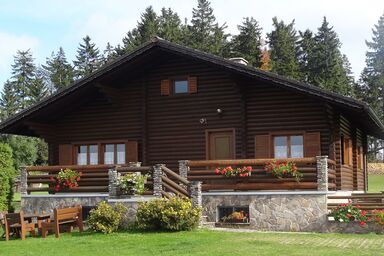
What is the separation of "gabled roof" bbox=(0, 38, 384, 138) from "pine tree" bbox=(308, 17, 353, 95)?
3980 cm

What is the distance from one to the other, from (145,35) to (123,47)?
2.63 m

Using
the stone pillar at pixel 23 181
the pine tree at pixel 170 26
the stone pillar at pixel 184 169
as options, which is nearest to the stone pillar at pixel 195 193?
the stone pillar at pixel 184 169

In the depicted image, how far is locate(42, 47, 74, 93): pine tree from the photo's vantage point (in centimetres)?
7788

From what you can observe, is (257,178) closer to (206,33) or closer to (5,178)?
(5,178)

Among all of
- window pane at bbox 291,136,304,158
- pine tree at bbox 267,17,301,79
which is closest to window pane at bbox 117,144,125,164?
window pane at bbox 291,136,304,158

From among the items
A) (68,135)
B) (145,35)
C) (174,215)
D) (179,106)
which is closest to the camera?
(174,215)

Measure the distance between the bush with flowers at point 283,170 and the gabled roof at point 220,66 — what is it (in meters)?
2.37

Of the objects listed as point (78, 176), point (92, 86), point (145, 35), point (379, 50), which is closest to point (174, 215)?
point (78, 176)

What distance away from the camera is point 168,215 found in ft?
52.4

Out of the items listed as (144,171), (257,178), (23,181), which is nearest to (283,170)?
(257,178)

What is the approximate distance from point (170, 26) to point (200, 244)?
4939 cm

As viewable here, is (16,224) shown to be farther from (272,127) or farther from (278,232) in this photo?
(272,127)

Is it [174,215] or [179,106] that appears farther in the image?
[179,106]

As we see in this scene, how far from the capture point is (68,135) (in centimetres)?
2345
